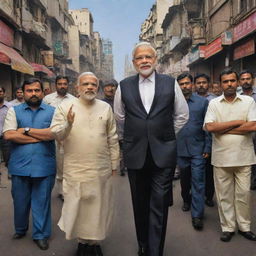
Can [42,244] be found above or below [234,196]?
below

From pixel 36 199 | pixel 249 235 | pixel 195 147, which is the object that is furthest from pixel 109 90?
pixel 249 235

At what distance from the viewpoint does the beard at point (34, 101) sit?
3.62 metres

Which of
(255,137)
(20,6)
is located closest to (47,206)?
(255,137)

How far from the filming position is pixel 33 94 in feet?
11.9

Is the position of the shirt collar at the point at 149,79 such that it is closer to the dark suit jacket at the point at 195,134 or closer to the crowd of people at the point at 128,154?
the crowd of people at the point at 128,154

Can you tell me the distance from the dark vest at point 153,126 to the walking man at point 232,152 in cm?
90

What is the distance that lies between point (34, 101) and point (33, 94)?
0.25ft

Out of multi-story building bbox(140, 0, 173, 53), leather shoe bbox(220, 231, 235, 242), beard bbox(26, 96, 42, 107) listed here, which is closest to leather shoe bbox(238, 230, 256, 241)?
leather shoe bbox(220, 231, 235, 242)

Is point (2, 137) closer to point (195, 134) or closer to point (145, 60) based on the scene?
point (195, 134)

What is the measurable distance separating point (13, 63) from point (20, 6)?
22.5 feet

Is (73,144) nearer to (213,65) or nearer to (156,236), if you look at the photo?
(156,236)

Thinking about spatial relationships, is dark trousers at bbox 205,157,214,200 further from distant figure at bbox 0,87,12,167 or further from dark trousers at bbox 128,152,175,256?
distant figure at bbox 0,87,12,167

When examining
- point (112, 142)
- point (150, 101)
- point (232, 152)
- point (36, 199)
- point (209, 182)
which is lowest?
point (209, 182)

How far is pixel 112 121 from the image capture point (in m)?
3.40
